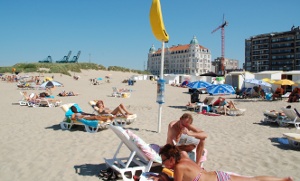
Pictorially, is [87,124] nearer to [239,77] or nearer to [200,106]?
[200,106]

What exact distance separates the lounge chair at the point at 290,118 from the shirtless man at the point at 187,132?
544cm

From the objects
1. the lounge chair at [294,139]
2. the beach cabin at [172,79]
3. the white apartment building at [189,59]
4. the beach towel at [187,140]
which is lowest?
the lounge chair at [294,139]

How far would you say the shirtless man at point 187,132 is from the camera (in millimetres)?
4375

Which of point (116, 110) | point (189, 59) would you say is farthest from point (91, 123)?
point (189, 59)

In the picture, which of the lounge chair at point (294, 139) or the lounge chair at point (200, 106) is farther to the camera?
the lounge chair at point (200, 106)

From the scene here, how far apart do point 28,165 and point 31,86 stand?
2466 centimetres

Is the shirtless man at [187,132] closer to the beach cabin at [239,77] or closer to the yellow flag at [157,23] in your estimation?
the yellow flag at [157,23]

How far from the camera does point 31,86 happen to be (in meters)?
27.3

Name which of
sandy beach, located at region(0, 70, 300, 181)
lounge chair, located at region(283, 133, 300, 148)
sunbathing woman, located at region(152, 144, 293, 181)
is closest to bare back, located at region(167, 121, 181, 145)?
sandy beach, located at region(0, 70, 300, 181)

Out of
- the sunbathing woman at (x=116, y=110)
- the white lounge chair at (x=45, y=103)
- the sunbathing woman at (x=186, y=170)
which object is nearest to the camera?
the sunbathing woman at (x=186, y=170)

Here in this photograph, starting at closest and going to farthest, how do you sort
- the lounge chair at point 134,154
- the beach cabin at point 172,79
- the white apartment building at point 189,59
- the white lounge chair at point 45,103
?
the lounge chair at point 134,154
the white lounge chair at point 45,103
the beach cabin at point 172,79
the white apartment building at point 189,59

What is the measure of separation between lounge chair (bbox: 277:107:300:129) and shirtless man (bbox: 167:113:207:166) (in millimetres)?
5440

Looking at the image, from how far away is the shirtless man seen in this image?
4.38 m

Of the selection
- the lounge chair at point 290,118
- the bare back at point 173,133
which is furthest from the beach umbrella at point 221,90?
the bare back at point 173,133
